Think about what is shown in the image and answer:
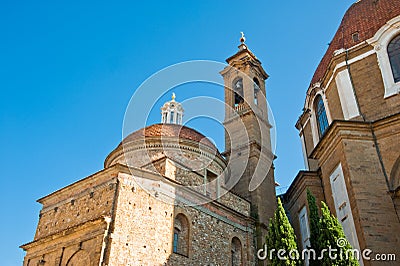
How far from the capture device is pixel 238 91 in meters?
22.0

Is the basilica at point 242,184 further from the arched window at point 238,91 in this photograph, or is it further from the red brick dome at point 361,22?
the arched window at point 238,91

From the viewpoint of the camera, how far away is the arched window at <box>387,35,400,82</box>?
1424 cm

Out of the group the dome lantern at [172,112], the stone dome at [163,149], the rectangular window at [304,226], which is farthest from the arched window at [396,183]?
the dome lantern at [172,112]

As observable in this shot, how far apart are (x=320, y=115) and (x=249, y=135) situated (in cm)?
366

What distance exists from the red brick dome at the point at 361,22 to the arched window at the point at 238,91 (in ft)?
14.5

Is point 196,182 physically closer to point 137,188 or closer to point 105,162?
point 137,188

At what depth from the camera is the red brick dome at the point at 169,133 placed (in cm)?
1600

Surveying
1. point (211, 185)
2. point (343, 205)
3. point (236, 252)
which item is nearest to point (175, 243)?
point (236, 252)

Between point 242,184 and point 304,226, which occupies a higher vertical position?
point 242,184

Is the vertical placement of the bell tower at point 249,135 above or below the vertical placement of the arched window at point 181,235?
above

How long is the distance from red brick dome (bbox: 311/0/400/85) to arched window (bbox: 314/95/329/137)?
1052mm

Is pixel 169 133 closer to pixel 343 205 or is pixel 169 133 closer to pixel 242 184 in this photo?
pixel 242 184

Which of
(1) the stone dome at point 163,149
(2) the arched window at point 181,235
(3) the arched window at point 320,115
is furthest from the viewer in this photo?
(3) the arched window at point 320,115

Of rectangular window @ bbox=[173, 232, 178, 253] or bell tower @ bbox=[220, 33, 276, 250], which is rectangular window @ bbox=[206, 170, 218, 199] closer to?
bell tower @ bbox=[220, 33, 276, 250]
